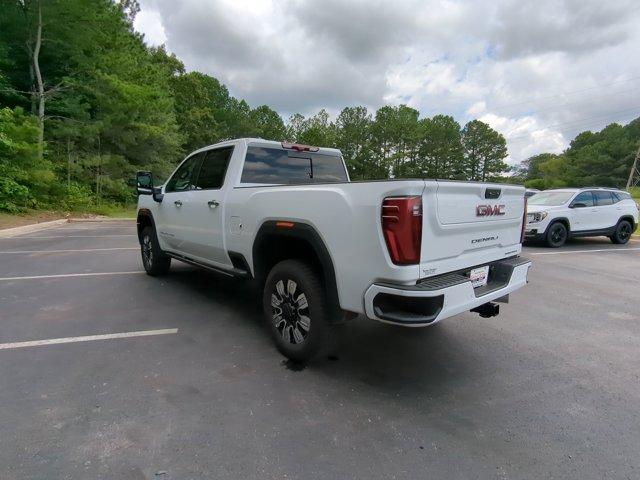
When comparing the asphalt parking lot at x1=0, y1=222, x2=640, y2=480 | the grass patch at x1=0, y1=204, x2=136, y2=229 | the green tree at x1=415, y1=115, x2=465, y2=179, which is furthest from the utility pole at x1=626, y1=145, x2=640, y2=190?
the grass patch at x1=0, y1=204, x2=136, y2=229

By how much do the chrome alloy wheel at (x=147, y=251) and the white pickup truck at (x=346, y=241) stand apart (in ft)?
6.43

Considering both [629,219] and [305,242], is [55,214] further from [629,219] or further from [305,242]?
[629,219]

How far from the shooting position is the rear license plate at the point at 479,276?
2.98m

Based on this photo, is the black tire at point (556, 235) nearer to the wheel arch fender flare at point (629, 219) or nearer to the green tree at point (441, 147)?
the wheel arch fender flare at point (629, 219)

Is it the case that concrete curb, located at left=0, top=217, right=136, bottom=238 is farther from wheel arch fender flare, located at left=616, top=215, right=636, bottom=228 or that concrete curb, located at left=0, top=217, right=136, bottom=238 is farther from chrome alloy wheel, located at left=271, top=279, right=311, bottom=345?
wheel arch fender flare, located at left=616, top=215, right=636, bottom=228

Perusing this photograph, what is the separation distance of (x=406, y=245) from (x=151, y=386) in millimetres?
2158

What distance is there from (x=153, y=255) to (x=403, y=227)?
4919 mm

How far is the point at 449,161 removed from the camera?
65.0 m

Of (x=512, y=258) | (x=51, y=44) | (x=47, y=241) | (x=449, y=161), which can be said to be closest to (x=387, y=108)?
(x=449, y=161)

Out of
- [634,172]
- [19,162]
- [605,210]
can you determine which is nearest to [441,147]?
[634,172]

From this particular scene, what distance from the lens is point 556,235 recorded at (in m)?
10.8

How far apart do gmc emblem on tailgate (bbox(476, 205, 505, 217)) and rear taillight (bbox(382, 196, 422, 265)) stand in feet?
2.60

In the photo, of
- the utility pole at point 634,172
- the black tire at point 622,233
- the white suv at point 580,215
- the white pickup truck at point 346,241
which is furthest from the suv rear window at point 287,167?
the utility pole at point 634,172

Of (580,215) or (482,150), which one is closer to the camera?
(580,215)
